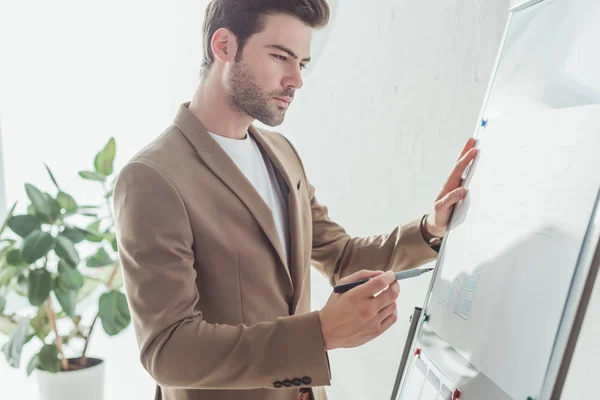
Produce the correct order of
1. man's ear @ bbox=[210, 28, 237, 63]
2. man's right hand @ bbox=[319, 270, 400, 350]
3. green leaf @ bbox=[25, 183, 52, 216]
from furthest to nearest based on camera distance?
green leaf @ bbox=[25, 183, 52, 216]
man's ear @ bbox=[210, 28, 237, 63]
man's right hand @ bbox=[319, 270, 400, 350]

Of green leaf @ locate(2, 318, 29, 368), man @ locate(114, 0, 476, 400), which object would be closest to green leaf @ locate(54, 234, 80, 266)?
green leaf @ locate(2, 318, 29, 368)

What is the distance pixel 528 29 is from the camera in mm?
1019

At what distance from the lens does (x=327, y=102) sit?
2.27 m

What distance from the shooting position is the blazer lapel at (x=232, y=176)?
3.77 feet

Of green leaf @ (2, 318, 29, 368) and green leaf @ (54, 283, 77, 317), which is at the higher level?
green leaf @ (54, 283, 77, 317)

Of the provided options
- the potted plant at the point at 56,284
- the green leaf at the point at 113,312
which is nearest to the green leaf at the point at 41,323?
the potted plant at the point at 56,284

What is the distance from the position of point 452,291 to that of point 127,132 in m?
2.48

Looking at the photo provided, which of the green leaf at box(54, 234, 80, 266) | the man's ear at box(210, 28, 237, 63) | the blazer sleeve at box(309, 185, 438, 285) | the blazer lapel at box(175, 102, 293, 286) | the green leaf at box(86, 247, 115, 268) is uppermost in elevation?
the man's ear at box(210, 28, 237, 63)

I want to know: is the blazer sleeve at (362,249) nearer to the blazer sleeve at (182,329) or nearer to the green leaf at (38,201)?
the blazer sleeve at (182,329)

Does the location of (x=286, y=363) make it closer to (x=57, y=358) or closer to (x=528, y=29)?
(x=528, y=29)

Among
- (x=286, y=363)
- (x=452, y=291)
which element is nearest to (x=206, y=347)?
(x=286, y=363)

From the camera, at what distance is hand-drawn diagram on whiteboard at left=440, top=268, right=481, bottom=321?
3.16 feet

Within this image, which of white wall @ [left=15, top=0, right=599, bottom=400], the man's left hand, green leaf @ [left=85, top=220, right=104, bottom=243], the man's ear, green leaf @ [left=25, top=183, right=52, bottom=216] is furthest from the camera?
green leaf @ [left=85, top=220, right=104, bottom=243]

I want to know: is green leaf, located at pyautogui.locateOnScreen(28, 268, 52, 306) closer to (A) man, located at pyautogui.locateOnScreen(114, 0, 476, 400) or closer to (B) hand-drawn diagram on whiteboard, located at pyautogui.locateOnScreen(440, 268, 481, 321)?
(A) man, located at pyautogui.locateOnScreen(114, 0, 476, 400)
